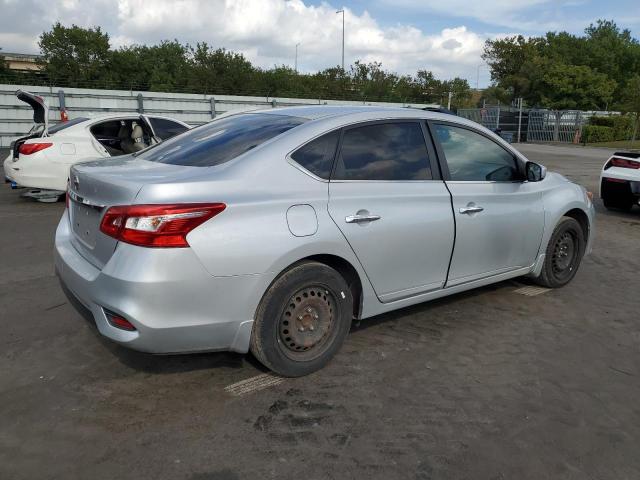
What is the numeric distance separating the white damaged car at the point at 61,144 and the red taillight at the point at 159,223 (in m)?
6.79

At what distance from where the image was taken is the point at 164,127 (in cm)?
991

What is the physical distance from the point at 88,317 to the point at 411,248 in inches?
81.7

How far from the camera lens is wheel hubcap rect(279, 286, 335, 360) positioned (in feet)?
10.9

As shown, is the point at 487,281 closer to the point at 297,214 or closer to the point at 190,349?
the point at 297,214

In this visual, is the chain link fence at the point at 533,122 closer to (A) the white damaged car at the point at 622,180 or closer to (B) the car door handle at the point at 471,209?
(A) the white damaged car at the point at 622,180

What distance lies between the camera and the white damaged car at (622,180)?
894cm

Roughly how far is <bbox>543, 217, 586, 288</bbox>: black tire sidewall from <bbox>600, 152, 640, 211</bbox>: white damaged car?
14.4ft

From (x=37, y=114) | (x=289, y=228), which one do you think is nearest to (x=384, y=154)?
(x=289, y=228)

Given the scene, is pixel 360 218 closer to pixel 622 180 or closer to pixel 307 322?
pixel 307 322

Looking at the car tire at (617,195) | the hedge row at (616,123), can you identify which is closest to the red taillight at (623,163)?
the car tire at (617,195)

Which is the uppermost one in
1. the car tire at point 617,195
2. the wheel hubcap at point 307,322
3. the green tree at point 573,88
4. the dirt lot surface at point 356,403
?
the green tree at point 573,88

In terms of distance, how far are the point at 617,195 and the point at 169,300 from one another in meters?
8.84

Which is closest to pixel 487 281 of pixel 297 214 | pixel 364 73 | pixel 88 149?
pixel 297 214

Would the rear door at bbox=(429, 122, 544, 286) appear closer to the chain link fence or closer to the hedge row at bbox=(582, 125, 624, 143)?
the chain link fence
